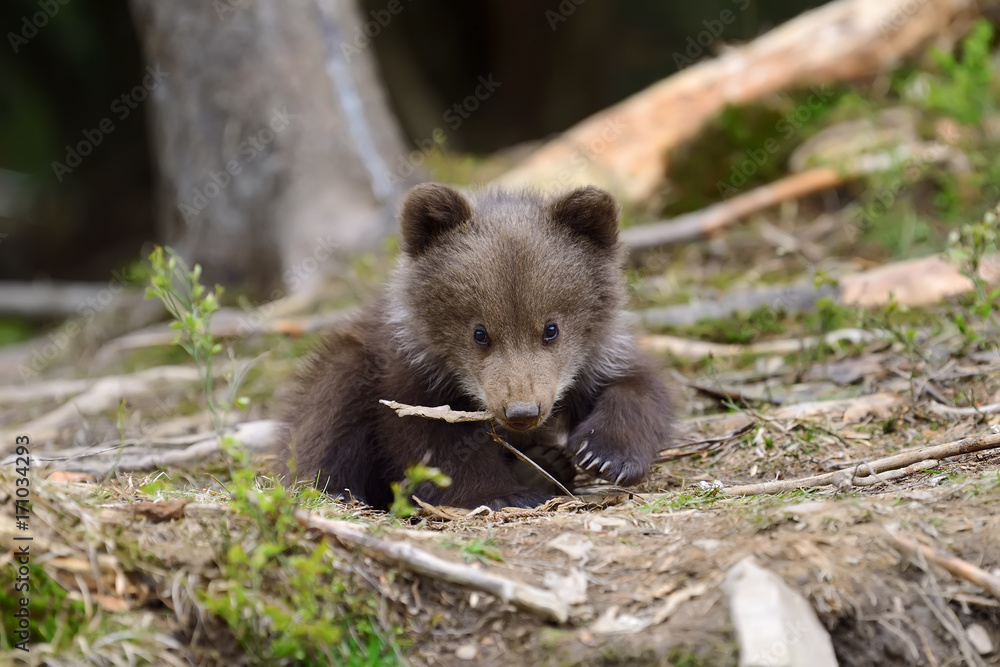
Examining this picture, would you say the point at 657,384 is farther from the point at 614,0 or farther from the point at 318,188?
the point at 614,0

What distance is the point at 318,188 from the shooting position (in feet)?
34.3

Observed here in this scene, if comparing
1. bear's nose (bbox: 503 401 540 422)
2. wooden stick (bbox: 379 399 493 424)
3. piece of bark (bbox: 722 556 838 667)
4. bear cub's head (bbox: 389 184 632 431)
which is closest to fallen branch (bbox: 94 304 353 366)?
bear cub's head (bbox: 389 184 632 431)

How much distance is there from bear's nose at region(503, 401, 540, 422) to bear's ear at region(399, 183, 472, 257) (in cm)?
114

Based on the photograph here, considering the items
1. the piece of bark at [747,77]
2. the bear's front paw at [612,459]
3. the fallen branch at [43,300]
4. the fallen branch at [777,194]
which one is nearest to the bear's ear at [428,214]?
the bear's front paw at [612,459]

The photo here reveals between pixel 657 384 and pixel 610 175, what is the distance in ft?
19.5

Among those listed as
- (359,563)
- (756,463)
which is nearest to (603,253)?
(756,463)

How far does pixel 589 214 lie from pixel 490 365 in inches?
38.6

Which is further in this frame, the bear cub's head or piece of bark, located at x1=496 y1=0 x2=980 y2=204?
piece of bark, located at x1=496 y1=0 x2=980 y2=204

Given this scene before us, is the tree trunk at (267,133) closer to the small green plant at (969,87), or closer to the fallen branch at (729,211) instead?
the fallen branch at (729,211)

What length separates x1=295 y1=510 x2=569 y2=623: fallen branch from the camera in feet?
10.2

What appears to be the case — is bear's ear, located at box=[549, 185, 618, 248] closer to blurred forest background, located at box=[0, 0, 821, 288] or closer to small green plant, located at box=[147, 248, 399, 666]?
small green plant, located at box=[147, 248, 399, 666]

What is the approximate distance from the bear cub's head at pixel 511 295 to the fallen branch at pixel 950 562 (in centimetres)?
166

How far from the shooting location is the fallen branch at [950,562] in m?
3.12

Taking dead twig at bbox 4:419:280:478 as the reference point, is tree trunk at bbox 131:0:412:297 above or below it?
above
